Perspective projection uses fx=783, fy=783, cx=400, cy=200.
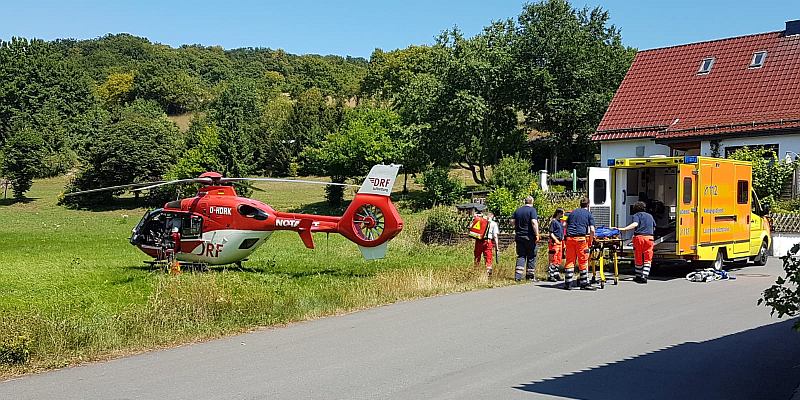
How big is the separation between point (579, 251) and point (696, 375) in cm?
725

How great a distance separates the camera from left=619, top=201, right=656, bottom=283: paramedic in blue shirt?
1661 cm

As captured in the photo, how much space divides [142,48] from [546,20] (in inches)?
4701

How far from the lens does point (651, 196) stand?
66.4ft

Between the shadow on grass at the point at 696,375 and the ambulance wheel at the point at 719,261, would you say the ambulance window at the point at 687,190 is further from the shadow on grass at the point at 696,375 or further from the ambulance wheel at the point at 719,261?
the shadow on grass at the point at 696,375

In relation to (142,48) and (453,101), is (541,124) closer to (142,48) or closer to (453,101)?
(453,101)

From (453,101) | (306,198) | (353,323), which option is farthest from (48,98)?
(353,323)

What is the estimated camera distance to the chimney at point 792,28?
35094 millimetres

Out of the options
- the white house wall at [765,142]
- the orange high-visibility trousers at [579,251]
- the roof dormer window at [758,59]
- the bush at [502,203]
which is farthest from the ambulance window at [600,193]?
the roof dormer window at [758,59]

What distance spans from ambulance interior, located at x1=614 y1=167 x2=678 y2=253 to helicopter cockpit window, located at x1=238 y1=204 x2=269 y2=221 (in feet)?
28.6

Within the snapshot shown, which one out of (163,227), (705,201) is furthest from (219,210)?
(705,201)

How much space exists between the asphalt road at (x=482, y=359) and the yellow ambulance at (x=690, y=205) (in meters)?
3.98

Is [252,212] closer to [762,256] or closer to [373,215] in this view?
[373,215]

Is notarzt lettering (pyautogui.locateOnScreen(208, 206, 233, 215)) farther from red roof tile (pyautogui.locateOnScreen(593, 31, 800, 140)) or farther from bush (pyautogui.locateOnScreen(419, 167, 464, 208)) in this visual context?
bush (pyautogui.locateOnScreen(419, 167, 464, 208))

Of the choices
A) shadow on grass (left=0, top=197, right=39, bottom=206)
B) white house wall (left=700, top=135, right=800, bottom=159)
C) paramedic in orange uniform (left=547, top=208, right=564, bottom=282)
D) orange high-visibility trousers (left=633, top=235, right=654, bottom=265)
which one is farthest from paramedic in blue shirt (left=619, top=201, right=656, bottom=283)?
shadow on grass (left=0, top=197, right=39, bottom=206)
